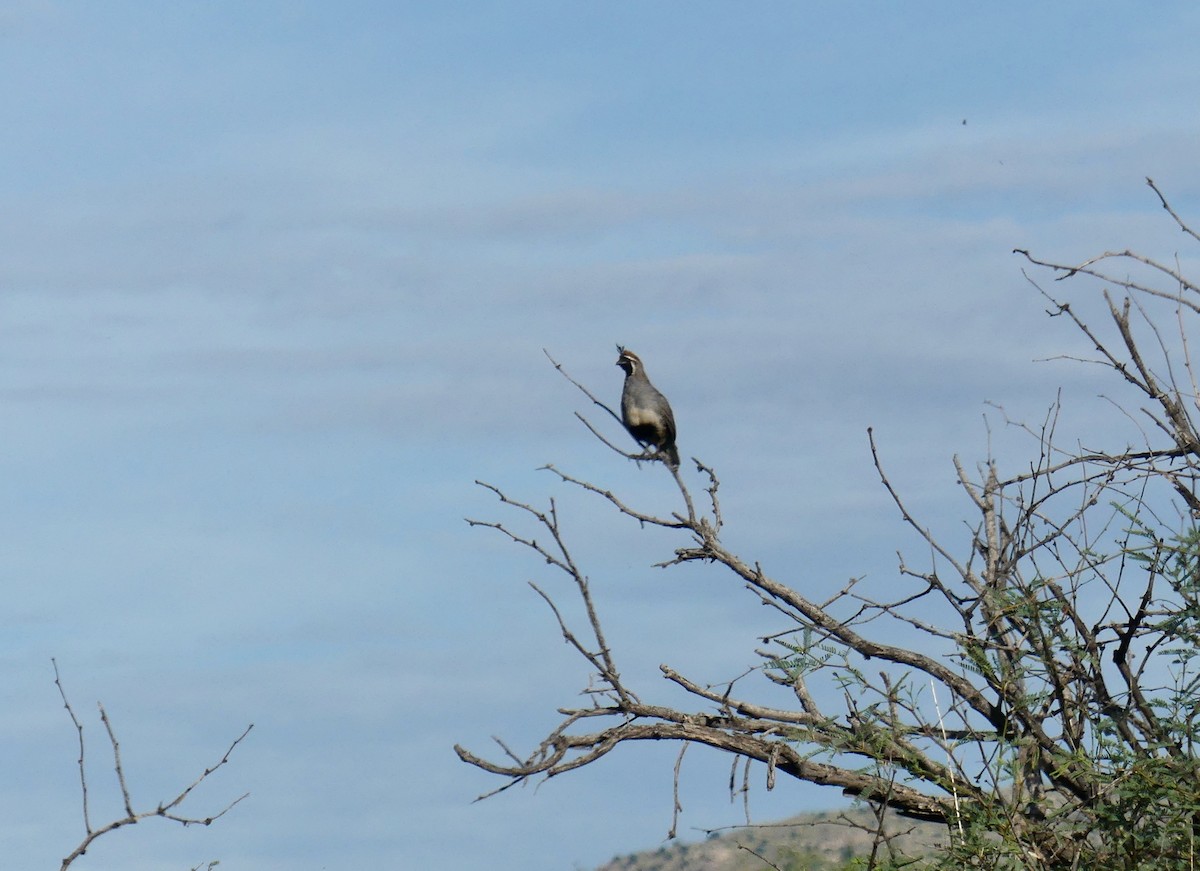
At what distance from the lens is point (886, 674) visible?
656 centimetres

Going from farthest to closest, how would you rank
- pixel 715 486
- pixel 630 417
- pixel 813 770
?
pixel 630 417
pixel 715 486
pixel 813 770

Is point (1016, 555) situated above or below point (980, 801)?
above

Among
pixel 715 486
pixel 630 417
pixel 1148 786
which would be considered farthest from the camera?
pixel 630 417

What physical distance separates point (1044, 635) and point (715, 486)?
2.58 m

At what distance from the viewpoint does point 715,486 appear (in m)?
8.80

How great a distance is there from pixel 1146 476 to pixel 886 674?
1420mm

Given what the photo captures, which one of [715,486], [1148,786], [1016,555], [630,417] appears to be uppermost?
[630,417]

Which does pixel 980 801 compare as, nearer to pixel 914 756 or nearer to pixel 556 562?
pixel 914 756

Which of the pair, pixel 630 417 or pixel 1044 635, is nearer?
pixel 1044 635

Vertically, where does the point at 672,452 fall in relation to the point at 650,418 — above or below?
below

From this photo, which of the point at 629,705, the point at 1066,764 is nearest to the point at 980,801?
the point at 1066,764

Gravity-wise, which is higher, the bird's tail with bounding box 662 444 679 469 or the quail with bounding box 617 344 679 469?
the quail with bounding box 617 344 679 469

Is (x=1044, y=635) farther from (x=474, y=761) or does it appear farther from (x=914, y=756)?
(x=474, y=761)

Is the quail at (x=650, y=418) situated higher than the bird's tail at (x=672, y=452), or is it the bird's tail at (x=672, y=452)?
the quail at (x=650, y=418)
